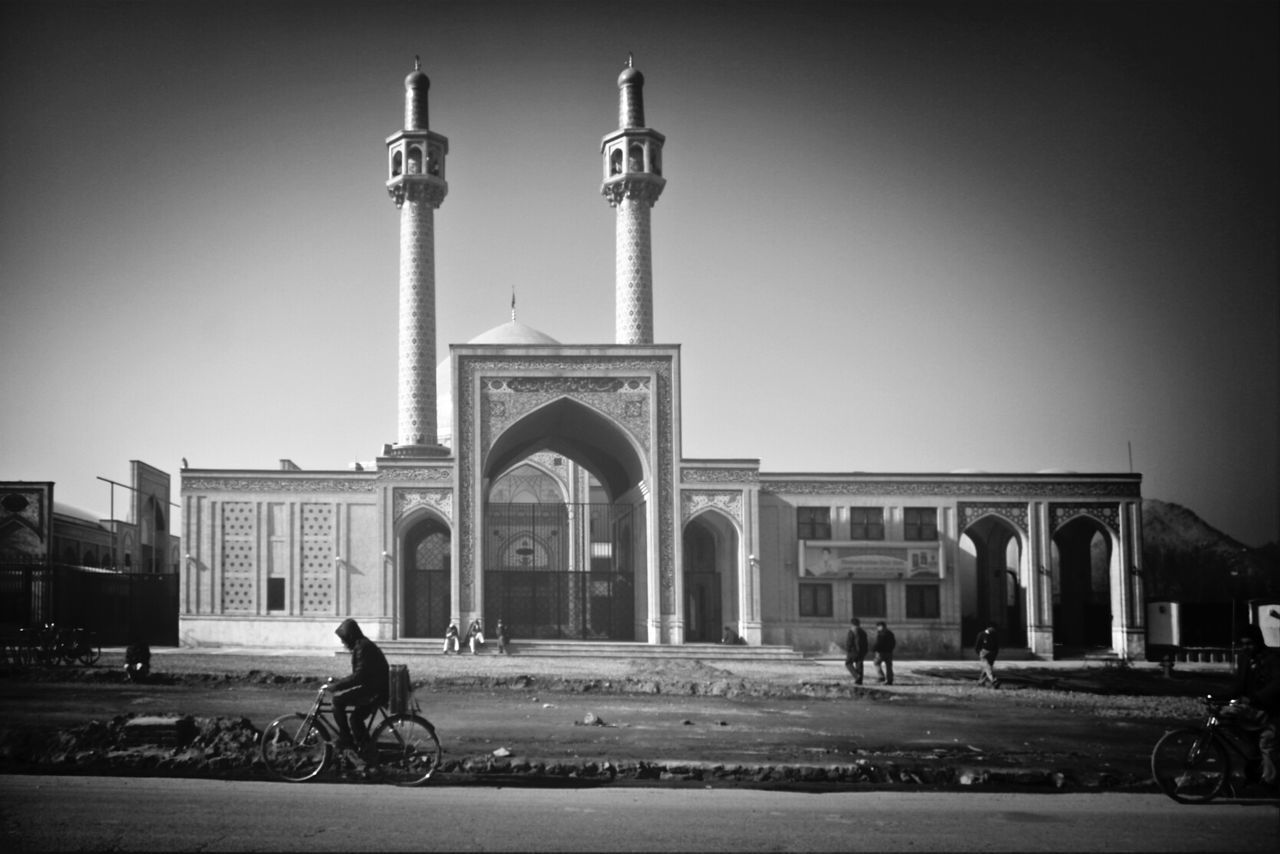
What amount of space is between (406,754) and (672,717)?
613 cm

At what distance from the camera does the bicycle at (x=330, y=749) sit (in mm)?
10211

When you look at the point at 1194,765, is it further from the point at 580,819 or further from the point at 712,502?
the point at 712,502

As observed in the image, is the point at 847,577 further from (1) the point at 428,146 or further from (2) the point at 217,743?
(2) the point at 217,743

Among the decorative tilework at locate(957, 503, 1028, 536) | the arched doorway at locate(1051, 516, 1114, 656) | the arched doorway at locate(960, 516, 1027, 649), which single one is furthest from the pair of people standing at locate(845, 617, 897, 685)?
the arched doorway at locate(960, 516, 1027, 649)

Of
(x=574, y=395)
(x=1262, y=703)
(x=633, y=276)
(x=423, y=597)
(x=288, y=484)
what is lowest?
(x=423, y=597)

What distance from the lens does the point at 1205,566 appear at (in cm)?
5669

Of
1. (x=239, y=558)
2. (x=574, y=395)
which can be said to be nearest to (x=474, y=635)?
(x=574, y=395)

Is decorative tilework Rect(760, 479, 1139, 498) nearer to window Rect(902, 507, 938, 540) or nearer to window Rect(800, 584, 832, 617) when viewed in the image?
window Rect(902, 507, 938, 540)

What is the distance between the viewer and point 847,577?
103 feet

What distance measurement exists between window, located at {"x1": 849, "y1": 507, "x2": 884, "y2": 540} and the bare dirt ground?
550cm

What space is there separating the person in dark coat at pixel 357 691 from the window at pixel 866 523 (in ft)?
74.5

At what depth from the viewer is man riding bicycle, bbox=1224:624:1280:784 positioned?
9922 millimetres

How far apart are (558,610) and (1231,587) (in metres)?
32.7

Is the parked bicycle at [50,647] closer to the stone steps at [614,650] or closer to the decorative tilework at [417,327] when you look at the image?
the stone steps at [614,650]
